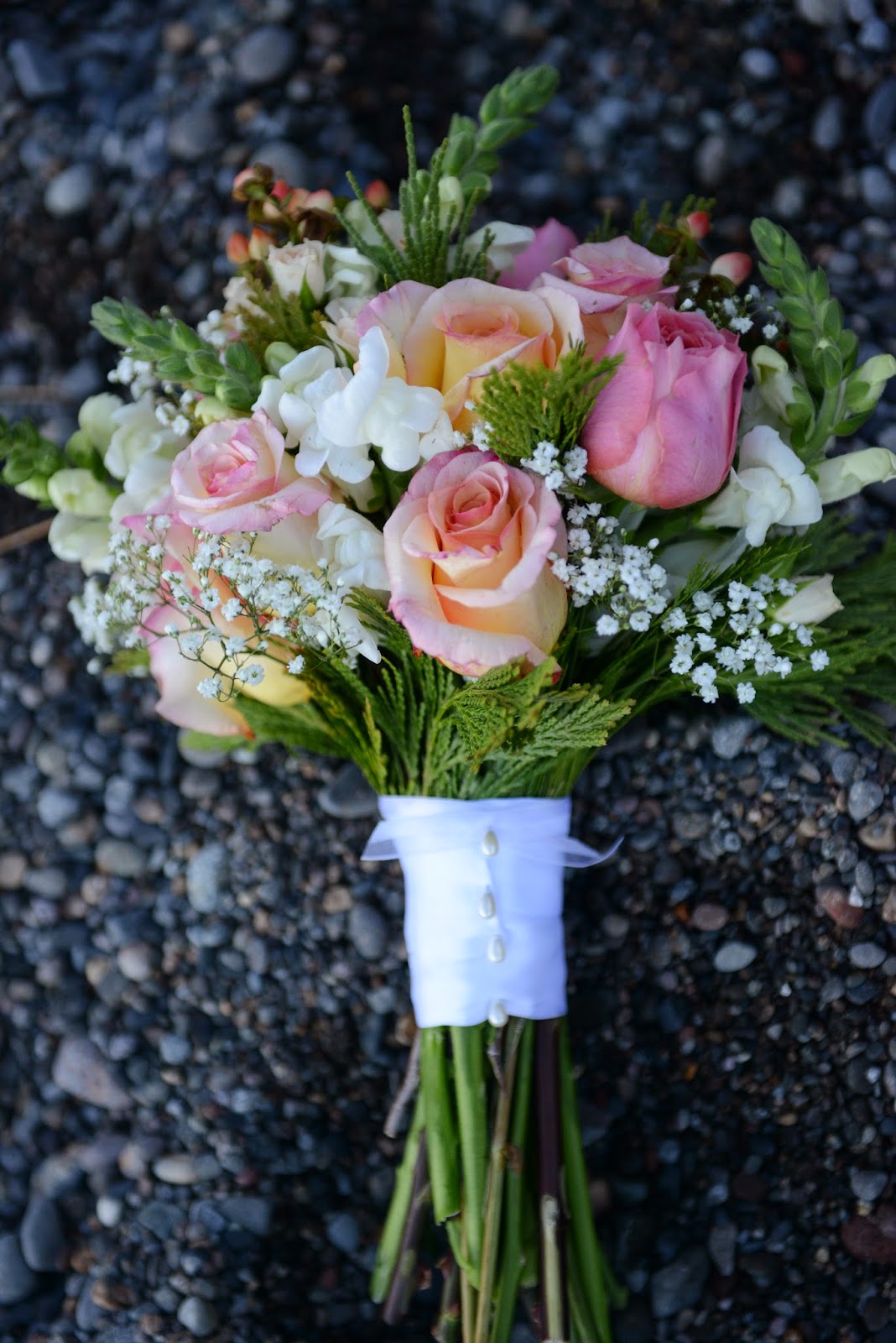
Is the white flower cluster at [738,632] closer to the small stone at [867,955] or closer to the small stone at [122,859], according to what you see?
the small stone at [867,955]

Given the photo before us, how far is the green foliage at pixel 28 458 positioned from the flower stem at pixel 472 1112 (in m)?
0.70

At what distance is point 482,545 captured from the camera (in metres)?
0.88

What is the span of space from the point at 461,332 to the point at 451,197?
0.60ft

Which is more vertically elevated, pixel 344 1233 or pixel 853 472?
pixel 853 472

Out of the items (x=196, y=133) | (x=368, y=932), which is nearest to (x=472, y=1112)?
(x=368, y=932)

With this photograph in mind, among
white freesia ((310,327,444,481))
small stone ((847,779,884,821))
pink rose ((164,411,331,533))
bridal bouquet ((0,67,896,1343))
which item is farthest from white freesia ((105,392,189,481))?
small stone ((847,779,884,821))

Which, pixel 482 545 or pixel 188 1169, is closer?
pixel 482 545

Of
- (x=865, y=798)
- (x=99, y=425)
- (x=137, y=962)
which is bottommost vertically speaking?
(x=137, y=962)

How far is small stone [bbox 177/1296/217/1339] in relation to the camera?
1350 millimetres

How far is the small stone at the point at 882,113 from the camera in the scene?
5.10ft

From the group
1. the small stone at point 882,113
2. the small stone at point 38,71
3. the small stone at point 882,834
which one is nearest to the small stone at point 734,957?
the small stone at point 882,834

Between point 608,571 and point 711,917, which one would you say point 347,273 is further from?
point 711,917

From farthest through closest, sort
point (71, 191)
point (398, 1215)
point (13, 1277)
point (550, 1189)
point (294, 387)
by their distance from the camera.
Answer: point (71, 191), point (13, 1277), point (398, 1215), point (550, 1189), point (294, 387)

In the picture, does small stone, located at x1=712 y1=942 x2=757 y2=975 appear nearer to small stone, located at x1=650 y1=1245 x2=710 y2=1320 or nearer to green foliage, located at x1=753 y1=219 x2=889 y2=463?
small stone, located at x1=650 y1=1245 x2=710 y2=1320
